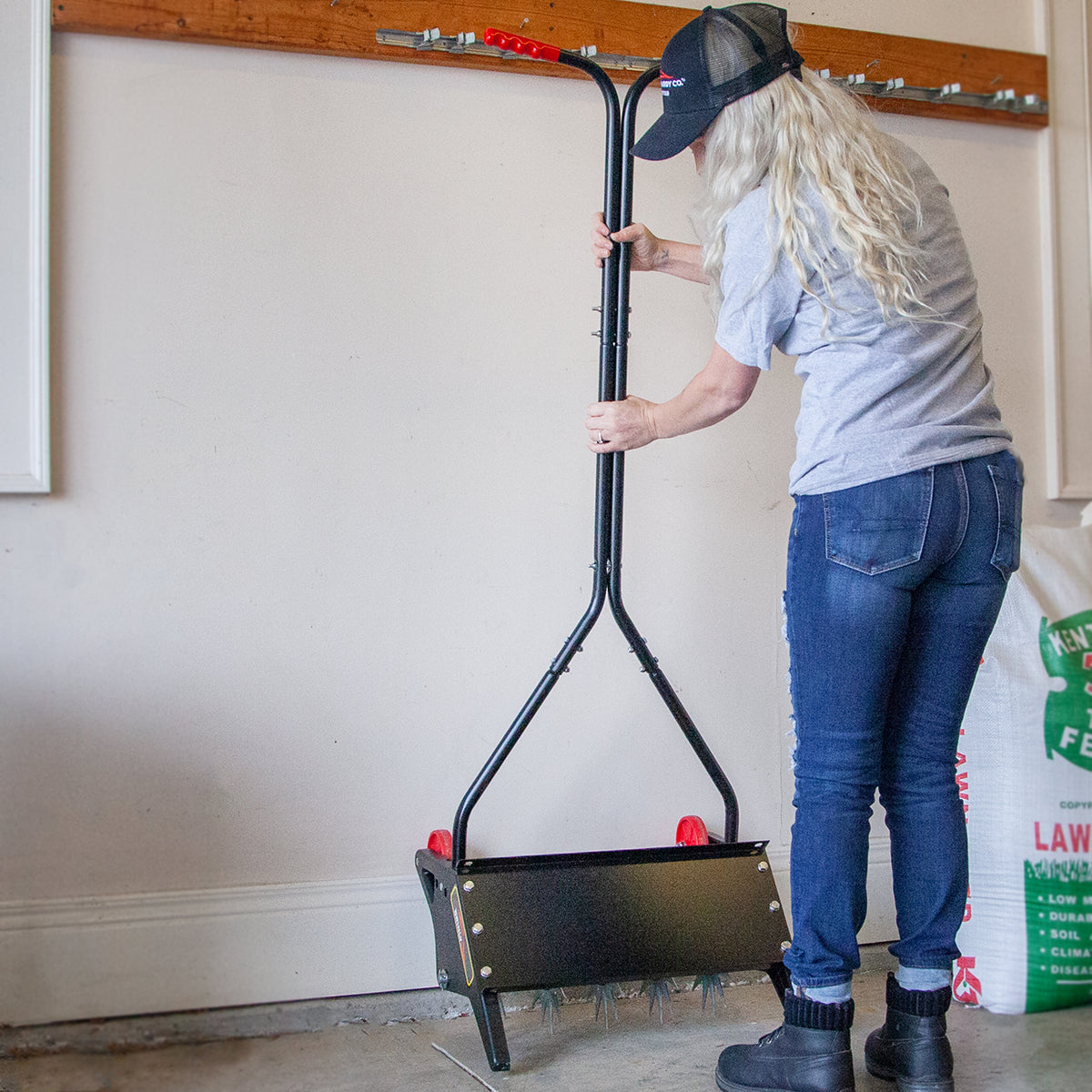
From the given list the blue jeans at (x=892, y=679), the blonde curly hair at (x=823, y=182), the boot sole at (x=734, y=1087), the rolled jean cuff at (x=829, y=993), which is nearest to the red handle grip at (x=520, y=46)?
the blonde curly hair at (x=823, y=182)

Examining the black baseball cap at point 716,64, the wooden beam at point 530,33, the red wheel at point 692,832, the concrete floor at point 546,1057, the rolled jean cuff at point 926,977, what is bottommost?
the concrete floor at point 546,1057

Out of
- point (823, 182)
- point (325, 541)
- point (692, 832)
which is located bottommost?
point (692, 832)

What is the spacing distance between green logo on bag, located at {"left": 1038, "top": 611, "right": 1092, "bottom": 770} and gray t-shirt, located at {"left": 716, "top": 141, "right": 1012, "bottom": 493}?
23.4 inches

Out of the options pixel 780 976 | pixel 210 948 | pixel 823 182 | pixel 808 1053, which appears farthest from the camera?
pixel 210 948

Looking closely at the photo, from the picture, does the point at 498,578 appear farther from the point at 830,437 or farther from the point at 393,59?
the point at 393,59

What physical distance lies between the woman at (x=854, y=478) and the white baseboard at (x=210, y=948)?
1.97 feet

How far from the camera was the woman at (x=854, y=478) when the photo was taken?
3.79 ft

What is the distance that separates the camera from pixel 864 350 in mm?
1165

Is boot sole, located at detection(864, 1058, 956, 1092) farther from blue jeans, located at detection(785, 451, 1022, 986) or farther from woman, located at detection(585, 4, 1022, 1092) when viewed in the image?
blue jeans, located at detection(785, 451, 1022, 986)

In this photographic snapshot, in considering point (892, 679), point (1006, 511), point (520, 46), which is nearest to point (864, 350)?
point (1006, 511)

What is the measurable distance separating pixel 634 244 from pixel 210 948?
1201 millimetres

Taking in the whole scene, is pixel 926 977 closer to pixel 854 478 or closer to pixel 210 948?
pixel 854 478

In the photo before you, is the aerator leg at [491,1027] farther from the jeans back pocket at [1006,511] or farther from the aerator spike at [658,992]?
the jeans back pocket at [1006,511]

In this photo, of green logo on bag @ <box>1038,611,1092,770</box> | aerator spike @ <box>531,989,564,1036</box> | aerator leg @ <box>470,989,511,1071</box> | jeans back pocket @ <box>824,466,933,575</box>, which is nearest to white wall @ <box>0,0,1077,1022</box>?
aerator spike @ <box>531,989,564,1036</box>
